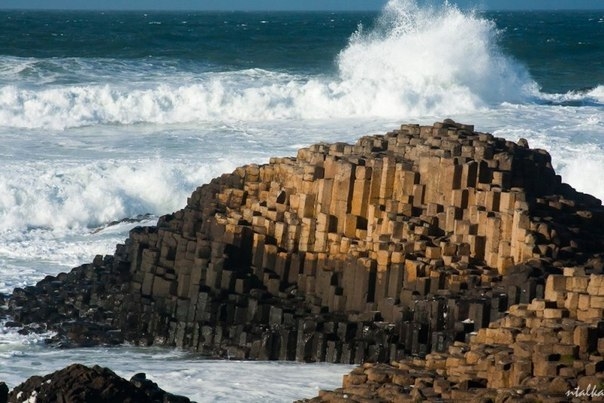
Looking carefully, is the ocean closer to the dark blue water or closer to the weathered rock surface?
the dark blue water

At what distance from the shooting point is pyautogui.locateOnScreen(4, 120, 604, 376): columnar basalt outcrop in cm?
2023

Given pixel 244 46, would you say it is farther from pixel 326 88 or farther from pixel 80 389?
pixel 80 389

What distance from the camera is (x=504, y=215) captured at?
20953 millimetres

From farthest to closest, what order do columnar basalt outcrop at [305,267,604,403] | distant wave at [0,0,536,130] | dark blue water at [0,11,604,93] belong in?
dark blue water at [0,11,604,93], distant wave at [0,0,536,130], columnar basalt outcrop at [305,267,604,403]

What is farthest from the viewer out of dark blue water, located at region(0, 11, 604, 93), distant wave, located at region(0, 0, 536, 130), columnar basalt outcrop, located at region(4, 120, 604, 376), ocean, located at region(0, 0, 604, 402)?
dark blue water, located at region(0, 11, 604, 93)

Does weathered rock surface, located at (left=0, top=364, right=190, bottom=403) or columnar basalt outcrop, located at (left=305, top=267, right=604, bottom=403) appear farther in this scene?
weathered rock surface, located at (left=0, top=364, right=190, bottom=403)

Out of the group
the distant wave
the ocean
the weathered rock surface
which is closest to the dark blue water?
the ocean

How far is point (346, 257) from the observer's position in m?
21.5

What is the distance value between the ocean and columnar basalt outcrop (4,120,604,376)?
0.68 metres

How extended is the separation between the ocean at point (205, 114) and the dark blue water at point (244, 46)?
17 cm

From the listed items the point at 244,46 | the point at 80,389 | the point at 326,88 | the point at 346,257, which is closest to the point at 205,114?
the point at 326,88

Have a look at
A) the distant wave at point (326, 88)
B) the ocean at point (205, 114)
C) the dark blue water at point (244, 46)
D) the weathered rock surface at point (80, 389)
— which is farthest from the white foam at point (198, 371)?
the dark blue water at point (244, 46)

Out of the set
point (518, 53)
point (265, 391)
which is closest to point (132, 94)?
point (518, 53)

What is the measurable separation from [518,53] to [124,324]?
47782 millimetres
